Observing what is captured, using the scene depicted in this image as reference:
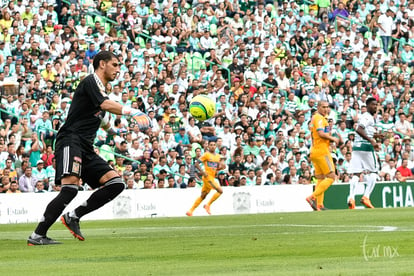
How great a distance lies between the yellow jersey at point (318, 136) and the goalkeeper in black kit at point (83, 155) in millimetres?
10340

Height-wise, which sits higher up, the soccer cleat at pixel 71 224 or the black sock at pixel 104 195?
the black sock at pixel 104 195

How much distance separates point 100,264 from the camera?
8.74m

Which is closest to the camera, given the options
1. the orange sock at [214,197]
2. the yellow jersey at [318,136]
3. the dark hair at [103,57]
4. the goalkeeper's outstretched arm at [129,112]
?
the goalkeeper's outstretched arm at [129,112]

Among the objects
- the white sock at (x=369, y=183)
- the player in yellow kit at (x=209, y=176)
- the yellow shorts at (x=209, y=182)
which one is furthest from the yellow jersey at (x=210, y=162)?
the white sock at (x=369, y=183)

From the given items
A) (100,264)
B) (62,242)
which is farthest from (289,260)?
(62,242)

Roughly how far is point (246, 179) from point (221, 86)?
379 centimetres

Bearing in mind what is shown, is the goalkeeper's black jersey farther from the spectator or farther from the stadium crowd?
the spectator

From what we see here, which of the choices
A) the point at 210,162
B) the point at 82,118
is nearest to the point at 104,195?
the point at 82,118

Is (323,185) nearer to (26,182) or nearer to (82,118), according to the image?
(26,182)

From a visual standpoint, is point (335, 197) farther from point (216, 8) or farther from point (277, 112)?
point (216, 8)

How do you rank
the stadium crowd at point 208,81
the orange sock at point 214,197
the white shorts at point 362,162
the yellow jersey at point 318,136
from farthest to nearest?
the stadium crowd at point 208,81 < the orange sock at point 214,197 < the white shorts at point 362,162 < the yellow jersey at point 318,136

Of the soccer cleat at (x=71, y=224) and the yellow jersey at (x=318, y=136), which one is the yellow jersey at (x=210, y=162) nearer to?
the yellow jersey at (x=318, y=136)

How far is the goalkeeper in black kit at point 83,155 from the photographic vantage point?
457 inches

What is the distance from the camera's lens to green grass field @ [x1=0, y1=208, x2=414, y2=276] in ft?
26.1
